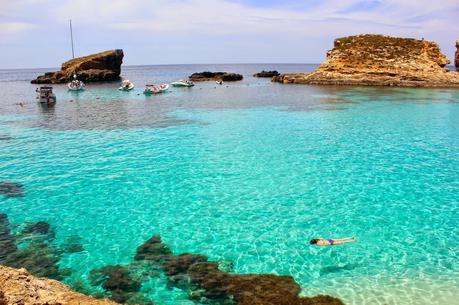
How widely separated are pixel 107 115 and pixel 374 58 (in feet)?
219

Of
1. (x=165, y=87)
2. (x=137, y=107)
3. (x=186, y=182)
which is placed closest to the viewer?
(x=186, y=182)

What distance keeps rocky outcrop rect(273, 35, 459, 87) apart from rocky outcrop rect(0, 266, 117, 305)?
3274 inches

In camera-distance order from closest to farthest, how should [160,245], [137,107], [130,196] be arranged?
[160,245] < [130,196] < [137,107]

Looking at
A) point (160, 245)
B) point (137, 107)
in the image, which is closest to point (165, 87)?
point (137, 107)

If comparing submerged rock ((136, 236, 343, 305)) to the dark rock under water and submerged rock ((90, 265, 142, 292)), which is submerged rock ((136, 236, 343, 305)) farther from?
the dark rock under water

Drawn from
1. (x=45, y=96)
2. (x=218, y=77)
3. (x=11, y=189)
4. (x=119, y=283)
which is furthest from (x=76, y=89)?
(x=119, y=283)

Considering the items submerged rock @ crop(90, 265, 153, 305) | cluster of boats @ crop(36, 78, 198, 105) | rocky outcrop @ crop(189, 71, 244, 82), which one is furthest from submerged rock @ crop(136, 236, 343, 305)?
rocky outcrop @ crop(189, 71, 244, 82)

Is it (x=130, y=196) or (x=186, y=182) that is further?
(x=186, y=182)

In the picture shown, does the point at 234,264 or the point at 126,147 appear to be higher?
the point at 126,147

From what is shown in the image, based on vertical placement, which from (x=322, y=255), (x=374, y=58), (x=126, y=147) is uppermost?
(x=374, y=58)

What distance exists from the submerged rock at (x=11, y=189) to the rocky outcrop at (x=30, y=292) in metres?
11.1

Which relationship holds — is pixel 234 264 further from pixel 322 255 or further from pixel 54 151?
pixel 54 151

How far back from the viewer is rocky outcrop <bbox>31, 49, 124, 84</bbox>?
10994 cm

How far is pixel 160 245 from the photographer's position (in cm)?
1346
